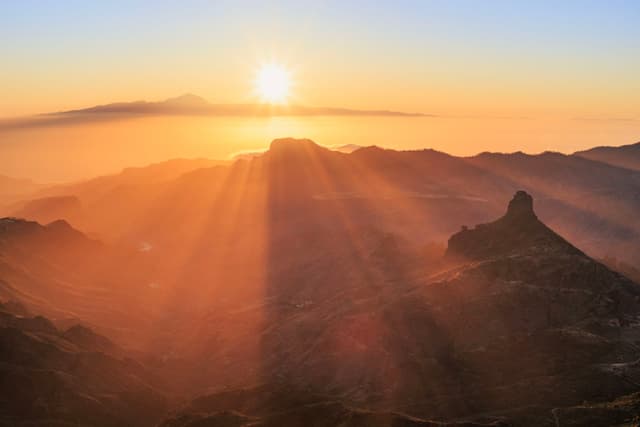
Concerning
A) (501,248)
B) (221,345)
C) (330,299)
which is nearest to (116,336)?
(221,345)

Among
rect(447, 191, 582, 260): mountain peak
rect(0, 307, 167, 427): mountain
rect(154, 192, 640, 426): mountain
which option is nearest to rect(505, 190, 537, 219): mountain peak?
rect(447, 191, 582, 260): mountain peak

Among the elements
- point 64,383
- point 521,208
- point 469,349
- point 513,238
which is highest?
point 521,208

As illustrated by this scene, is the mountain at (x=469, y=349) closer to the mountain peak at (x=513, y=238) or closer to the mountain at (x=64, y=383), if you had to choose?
the mountain peak at (x=513, y=238)

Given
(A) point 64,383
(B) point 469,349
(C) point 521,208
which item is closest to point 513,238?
(C) point 521,208

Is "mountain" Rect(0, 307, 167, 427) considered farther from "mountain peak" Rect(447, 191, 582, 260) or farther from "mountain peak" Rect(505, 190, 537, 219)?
"mountain peak" Rect(505, 190, 537, 219)

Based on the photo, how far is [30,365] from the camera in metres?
136

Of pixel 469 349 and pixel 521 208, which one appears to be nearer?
pixel 469 349

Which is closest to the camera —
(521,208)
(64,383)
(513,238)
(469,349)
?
(64,383)

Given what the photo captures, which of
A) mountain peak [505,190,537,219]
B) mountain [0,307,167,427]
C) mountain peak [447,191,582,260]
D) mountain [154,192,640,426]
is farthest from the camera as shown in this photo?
mountain peak [505,190,537,219]

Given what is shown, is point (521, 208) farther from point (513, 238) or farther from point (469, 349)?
point (469, 349)

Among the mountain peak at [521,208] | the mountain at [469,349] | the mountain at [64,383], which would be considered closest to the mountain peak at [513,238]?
A: the mountain peak at [521,208]

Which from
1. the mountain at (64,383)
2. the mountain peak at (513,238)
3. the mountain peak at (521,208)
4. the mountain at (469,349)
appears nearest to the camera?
the mountain at (469,349)

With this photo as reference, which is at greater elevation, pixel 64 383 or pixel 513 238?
pixel 513 238

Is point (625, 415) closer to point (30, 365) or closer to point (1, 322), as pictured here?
point (30, 365)
